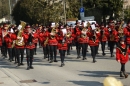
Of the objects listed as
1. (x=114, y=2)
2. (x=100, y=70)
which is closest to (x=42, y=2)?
(x=114, y=2)

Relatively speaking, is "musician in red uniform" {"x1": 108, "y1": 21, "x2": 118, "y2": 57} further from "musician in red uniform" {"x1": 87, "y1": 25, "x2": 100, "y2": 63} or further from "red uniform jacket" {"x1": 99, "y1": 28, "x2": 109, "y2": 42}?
"musician in red uniform" {"x1": 87, "y1": 25, "x2": 100, "y2": 63}

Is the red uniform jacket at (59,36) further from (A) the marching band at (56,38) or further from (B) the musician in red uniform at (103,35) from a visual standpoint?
(B) the musician in red uniform at (103,35)

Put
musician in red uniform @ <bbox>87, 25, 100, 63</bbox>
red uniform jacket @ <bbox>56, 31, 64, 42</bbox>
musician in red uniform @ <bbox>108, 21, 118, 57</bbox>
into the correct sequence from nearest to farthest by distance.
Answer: red uniform jacket @ <bbox>56, 31, 64, 42</bbox>
musician in red uniform @ <bbox>87, 25, 100, 63</bbox>
musician in red uniform @ <bbox>108, 21, 118, 57</bbox>

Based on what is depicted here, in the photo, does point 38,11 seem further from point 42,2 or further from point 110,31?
point 110,31

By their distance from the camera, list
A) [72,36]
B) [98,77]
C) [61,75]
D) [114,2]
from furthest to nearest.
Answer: [114,2]
[72,36]
[61,75]
[98,77]

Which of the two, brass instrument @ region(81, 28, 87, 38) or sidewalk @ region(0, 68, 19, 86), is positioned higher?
brass instrument @ region(81, 28, 87, 38)

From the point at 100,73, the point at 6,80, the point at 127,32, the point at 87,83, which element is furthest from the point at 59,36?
the point at 87,83

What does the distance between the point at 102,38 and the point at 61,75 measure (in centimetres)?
657

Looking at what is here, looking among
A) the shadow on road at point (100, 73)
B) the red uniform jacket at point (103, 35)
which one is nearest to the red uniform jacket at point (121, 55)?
the shadow on road at point (100, 73)

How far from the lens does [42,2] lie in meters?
37.3

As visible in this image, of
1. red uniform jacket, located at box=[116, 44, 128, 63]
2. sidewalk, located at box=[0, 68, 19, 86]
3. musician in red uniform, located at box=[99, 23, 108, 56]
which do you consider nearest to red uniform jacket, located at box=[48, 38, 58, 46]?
musician in red uniform, located at box=[99, 23, 108, 56]

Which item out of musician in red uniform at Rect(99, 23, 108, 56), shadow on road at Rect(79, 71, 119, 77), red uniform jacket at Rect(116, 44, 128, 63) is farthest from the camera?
musician in red uniform at Rect(99, 23, 108, 56)

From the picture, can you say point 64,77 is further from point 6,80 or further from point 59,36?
point 59,36

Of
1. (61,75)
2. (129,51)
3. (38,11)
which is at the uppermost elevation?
(38,11)
